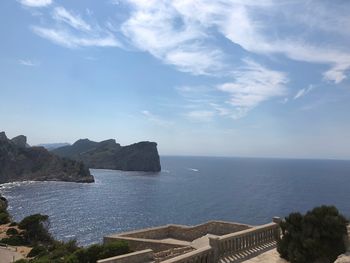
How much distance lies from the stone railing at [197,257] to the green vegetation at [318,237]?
2.81 meters

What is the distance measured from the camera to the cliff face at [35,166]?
171375 mm

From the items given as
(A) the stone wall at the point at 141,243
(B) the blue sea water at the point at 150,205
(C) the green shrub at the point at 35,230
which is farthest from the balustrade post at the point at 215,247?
(B) the blue sea water at the point at 150,205

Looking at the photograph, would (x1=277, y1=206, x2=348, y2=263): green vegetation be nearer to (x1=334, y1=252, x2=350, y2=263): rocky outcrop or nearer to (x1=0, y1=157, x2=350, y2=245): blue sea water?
(x1=334, y1=252, x2=350, y2=263): rocky outcrop

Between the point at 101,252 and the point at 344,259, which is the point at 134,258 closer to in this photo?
the point at 101,252

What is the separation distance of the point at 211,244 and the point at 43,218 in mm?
54888

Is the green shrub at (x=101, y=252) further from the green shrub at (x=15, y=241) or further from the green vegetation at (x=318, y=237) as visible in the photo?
the green shrub at (x=15, y=241)

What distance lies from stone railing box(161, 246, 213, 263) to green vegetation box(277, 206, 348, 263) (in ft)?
9.23

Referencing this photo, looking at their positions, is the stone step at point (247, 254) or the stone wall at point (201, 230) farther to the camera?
the stone wall at point (201, 230)

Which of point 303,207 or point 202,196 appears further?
point 202,196

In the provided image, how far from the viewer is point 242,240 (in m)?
13.4

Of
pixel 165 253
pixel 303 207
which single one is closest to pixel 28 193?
pixel 303 207

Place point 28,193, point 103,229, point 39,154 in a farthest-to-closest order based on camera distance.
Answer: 1. point 39,154
2. point 28,193
3. point 103,229

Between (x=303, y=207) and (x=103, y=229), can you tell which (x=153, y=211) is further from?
(x=303, y=207)

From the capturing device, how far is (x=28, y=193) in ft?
406
